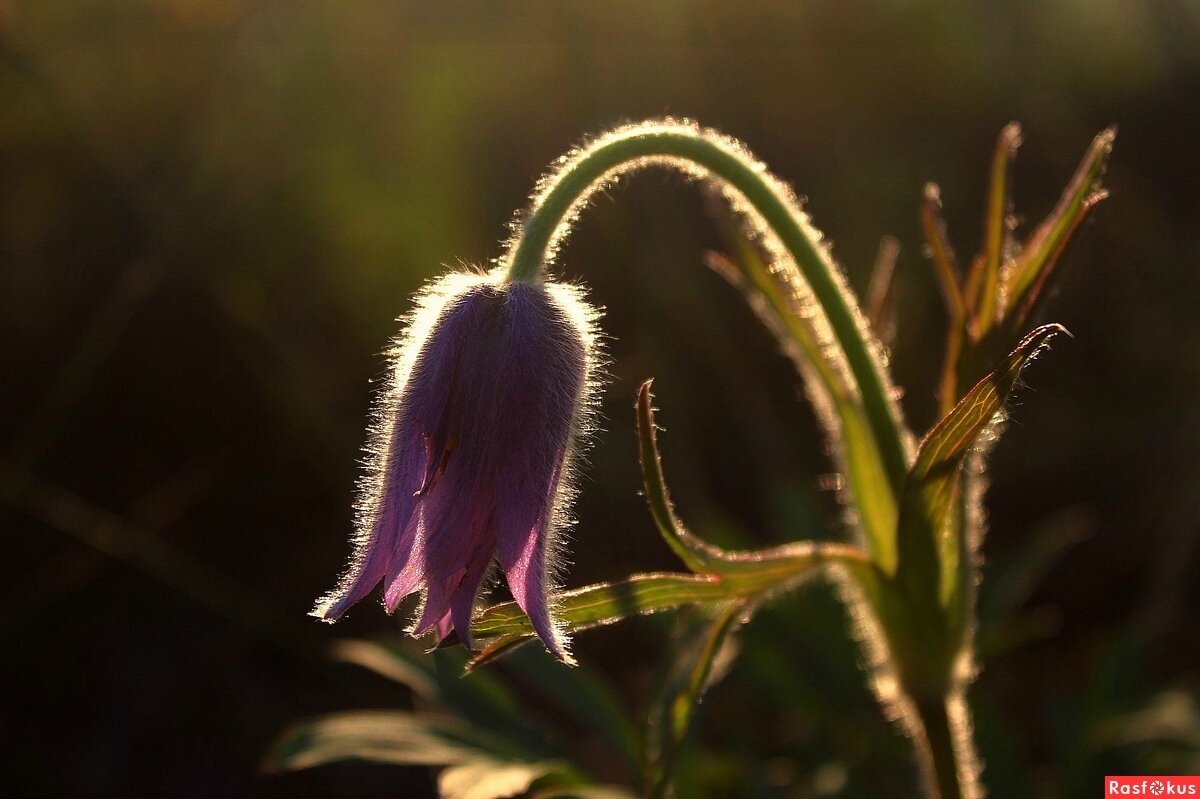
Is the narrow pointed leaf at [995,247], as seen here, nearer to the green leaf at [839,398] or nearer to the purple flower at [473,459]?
the green leaf at [839,398]

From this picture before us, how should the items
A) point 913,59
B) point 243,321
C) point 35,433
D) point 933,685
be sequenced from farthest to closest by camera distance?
point 913,59, point 243,321, point 35,433, point 933,685

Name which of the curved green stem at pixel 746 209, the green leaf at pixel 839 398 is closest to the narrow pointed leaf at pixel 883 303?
the green leaf at pixel 839 398

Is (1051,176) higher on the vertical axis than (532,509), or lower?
higher

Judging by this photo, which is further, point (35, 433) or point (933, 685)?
point (35, 433)

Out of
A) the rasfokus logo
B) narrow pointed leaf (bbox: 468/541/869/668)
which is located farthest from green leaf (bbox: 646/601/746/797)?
the rasfokus logo

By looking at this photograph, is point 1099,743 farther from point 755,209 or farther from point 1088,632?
point 755,209

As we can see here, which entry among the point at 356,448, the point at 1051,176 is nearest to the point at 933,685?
the point at 356,448
